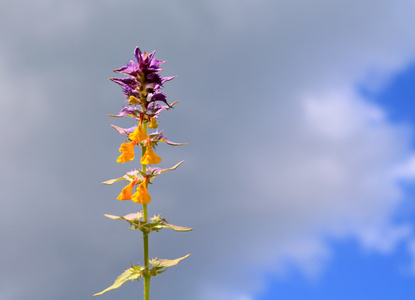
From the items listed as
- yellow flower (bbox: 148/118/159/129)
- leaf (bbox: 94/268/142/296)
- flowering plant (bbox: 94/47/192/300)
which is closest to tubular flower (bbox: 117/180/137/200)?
flowering plant (bbox: 94/47/192/300)

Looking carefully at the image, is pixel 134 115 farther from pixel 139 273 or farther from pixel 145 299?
pixel 145 299

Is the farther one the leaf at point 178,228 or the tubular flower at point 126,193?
the tubular flower at point 126,193

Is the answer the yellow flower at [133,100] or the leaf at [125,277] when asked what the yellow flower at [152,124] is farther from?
the leaf at [125,277]

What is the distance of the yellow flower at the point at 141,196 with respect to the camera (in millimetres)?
5666

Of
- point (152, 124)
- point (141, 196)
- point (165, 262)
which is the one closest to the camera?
point (141, 196)

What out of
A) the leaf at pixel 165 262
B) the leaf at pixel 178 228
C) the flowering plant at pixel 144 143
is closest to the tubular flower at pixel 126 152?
the flowering plant at pixel 144 143

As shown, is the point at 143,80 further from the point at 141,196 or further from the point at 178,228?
the point at 178,228

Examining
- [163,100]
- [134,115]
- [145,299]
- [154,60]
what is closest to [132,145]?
[134,115]

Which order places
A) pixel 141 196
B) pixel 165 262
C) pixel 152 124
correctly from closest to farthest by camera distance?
pixel 141 196 → pixel 165 262 → pixel 152 124

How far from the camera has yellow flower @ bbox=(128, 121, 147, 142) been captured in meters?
5.75

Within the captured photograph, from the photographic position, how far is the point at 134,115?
19.6ft

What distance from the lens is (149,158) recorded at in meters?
5.72

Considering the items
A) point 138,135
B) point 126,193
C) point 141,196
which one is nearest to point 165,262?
point 141,196

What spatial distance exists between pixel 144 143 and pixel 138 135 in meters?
0.20
